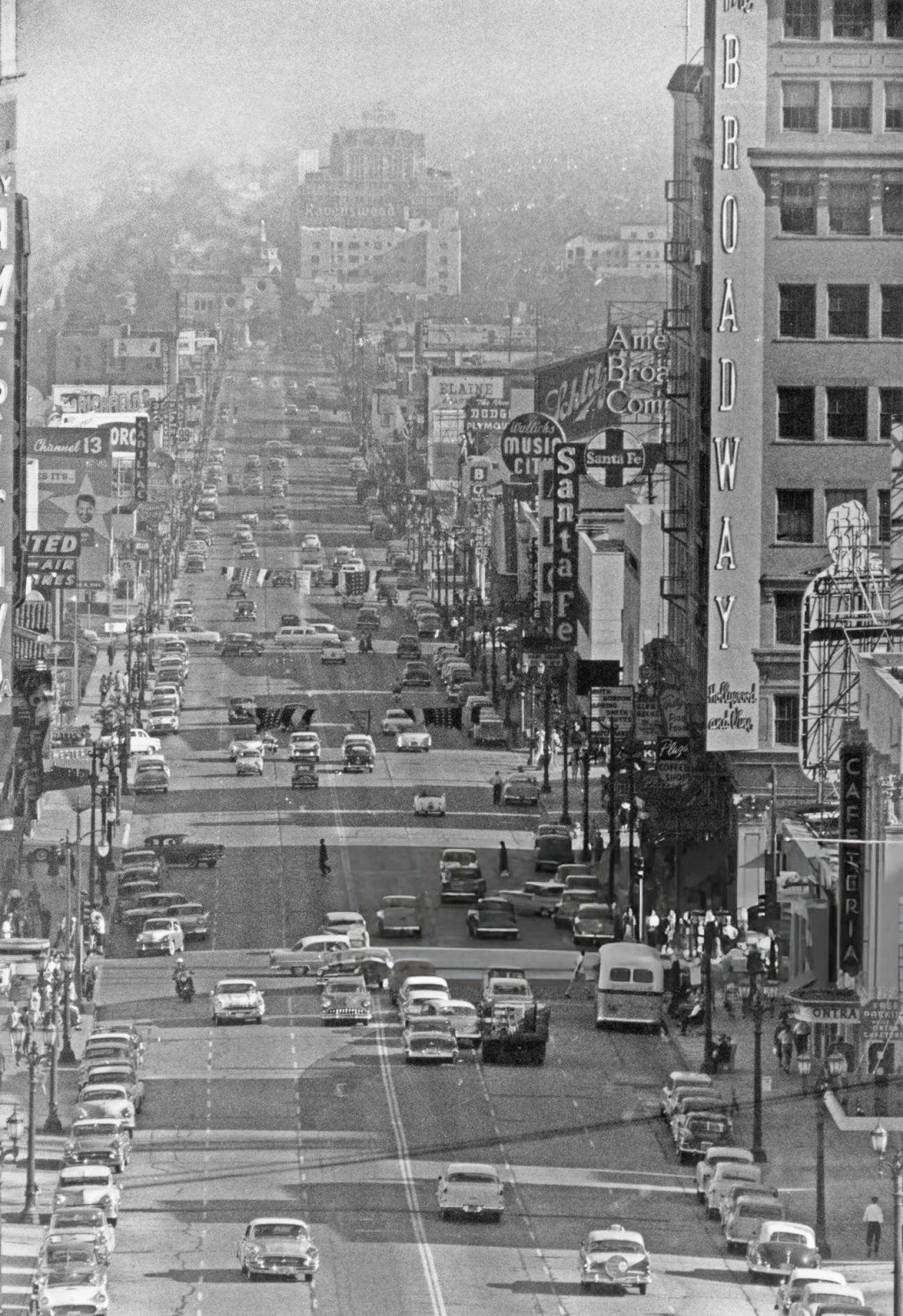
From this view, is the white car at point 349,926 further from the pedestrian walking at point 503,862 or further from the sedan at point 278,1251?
the sedan at point 278,1251

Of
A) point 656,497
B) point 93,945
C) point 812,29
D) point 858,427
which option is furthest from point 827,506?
point 656,497

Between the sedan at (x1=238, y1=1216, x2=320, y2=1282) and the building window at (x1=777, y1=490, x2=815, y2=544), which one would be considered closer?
the sedan at (x1=238, y1=1216, x2=320, y2=1282)

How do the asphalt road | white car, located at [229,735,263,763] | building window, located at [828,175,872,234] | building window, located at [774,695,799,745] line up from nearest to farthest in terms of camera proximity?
the asphalt road
building window, located at [774,695,799,745]
building window, located at [828,175,872,234]
white car, located at [229,735,263,763]

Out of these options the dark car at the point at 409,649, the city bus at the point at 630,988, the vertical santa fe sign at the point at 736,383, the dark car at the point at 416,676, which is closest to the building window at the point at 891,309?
the vertical santa fe sign at the point at 736,383

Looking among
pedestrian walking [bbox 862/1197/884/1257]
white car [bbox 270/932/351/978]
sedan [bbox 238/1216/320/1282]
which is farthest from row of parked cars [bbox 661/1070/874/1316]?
white car [bbox 270/932/351/978]

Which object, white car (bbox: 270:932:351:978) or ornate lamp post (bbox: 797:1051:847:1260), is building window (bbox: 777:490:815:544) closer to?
white car (bbox: 270:932:351:978)

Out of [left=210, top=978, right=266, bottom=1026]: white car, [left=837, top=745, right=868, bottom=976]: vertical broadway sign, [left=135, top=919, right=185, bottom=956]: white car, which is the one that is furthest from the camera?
[left=135, top=919, right=185, bottom=956]: white car
